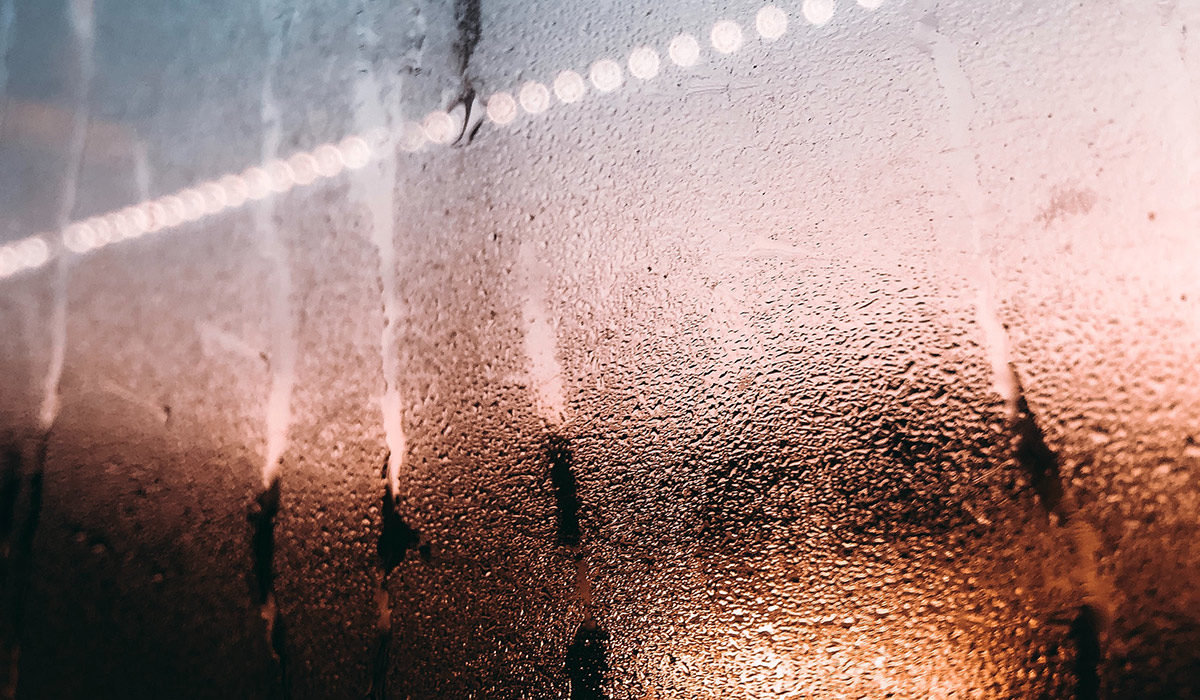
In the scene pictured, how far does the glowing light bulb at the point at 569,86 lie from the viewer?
5.08 feet

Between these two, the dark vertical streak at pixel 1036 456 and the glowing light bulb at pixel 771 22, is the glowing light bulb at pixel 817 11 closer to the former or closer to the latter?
the glowing light bulb at pixel 771 22

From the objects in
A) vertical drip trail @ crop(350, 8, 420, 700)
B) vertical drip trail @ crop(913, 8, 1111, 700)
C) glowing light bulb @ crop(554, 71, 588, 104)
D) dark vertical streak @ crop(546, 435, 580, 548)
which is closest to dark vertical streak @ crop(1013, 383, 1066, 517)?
vertical drip trail @ crop(913, 8, 1111, 700)

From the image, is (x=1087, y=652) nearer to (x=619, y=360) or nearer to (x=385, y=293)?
(x=619, y=360)

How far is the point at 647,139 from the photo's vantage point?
4.86 feet

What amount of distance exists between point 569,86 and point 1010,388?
54.9 inches

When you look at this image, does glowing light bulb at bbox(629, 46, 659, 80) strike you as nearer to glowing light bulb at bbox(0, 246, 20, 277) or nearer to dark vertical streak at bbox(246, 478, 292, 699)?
dark vertical streak at bbox(246, 478, 292, 699)

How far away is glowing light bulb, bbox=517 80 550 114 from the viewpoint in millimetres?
1560

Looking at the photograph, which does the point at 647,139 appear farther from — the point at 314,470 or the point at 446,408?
the point at 314,470

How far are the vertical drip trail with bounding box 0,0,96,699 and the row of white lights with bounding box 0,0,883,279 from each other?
0.50 feet

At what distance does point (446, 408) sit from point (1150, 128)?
1.85 m

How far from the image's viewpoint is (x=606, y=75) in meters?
1.54

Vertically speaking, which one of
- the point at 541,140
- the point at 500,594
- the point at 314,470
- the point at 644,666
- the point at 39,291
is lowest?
the point at 644,666

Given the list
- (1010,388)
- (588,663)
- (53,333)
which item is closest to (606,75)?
(1010,388)

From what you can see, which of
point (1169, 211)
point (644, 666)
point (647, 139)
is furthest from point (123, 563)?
point (1169, 211)
